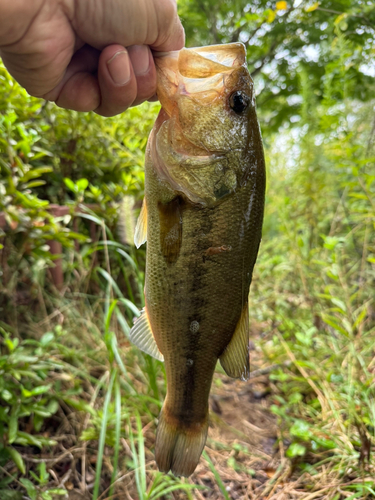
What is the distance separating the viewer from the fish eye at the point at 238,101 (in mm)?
1093

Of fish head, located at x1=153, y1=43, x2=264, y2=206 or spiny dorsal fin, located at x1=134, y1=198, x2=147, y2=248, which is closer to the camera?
fish head, located at x1=153, y1=43, x2=264, y2=206

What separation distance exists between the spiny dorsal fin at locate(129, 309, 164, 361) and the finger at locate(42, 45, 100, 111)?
786mm

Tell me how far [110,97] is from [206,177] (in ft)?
1.44

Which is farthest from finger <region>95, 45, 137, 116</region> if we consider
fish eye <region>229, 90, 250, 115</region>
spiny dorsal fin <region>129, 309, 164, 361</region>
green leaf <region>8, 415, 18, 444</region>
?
green leaf <region>8, 415, 18, 444</region>

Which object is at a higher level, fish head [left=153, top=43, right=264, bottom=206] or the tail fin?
fish head [left=153, top=43, right=264, bottom=206]

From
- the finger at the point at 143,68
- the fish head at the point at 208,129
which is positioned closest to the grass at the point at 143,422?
the fish head at the point at 208,129

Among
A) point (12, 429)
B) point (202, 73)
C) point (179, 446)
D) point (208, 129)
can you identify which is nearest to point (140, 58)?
point (202, 73)

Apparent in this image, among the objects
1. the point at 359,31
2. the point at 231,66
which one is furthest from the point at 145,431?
the point at 359,31

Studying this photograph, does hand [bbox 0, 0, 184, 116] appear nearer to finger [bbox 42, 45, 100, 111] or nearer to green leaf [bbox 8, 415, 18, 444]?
finger [bbox 42, 45, 100, 111]

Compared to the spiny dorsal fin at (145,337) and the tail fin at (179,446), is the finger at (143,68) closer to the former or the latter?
the spiny dorsal fin at (145,337)

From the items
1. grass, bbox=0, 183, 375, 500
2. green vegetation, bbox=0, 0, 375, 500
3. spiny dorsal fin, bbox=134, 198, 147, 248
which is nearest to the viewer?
spiny dorsal fin, bbox=134, 198, 147, 248

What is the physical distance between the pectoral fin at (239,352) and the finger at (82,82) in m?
0.91

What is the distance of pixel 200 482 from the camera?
1886mm

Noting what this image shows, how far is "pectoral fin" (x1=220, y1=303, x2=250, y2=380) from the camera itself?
3.76ft
